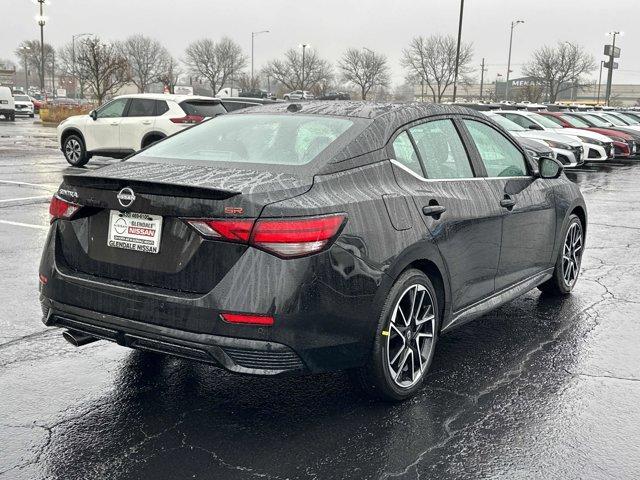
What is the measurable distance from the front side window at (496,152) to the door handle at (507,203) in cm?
18

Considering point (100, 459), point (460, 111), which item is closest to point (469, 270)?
point (460, 111)

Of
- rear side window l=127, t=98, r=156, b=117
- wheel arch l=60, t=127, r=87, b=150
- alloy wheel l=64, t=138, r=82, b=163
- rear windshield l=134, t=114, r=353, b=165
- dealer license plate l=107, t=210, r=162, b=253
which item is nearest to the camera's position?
dealer license plate l=107, t=210, r=162, b=253

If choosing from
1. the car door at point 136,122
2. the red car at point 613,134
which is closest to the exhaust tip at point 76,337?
the car door at point 136,122

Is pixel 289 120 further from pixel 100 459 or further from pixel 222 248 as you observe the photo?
pixel 100 459

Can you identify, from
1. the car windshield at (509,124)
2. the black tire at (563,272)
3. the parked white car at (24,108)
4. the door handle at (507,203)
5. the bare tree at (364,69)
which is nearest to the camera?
the door handle at (507,203)

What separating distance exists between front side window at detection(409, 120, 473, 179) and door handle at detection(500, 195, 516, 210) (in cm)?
35

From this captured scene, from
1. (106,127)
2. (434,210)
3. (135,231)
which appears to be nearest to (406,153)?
(434,210)

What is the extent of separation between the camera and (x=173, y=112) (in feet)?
55.0

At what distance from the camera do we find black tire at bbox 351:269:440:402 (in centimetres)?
366

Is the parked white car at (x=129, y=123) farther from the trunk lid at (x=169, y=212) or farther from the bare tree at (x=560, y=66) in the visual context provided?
the bare tree at (x=560, y=66)

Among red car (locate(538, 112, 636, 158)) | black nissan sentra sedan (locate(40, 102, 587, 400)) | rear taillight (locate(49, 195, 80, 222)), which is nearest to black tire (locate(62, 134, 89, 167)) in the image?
red car (locate(538, 112, 636, 158))

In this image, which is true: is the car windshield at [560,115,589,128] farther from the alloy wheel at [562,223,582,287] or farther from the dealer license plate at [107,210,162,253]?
the dealer license plate at [107,210,162,253]

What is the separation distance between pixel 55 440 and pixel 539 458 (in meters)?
2.24

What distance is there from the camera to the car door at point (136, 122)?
1680 centimetres
